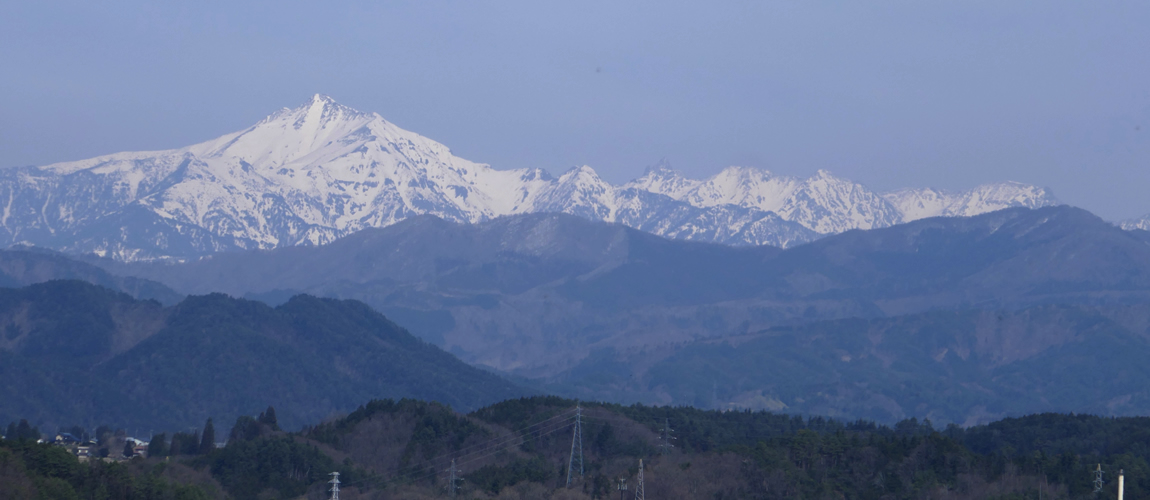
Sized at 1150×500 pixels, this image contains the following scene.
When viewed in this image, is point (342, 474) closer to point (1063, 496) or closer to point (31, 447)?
point (31, 447)

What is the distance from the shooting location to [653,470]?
16925 cm

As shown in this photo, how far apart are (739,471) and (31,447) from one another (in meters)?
77.0

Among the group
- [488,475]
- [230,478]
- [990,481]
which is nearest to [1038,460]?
[990,481]

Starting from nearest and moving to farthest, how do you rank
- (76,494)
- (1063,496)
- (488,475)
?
1. (76,494)
2. (1063,496)
3. (488,475)

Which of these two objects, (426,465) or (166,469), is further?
(426,465)

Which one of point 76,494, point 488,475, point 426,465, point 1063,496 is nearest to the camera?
point 76,494

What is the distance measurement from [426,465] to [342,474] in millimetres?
21601

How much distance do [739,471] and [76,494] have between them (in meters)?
74.9

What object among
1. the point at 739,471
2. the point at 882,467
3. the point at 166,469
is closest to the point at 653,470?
the point at 739,471

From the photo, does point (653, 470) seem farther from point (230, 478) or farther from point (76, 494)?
point (76, 494)

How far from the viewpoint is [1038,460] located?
586 ft

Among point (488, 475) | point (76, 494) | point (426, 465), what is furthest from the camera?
point (426, 465)

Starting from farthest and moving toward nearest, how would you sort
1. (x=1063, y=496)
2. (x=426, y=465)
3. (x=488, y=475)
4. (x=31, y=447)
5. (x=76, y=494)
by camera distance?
(x=426, y=465) < (x=488, y=475) < (x=1063, y=496) < (x=31, y=447) < (x=76, y=494)

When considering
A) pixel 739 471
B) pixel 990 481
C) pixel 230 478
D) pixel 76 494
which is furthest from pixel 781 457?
pixel 76 494
